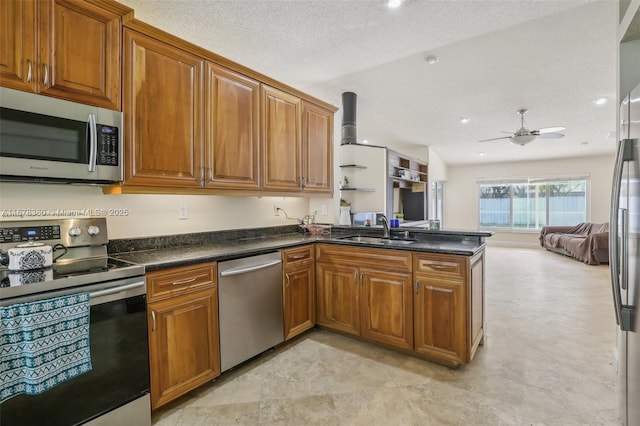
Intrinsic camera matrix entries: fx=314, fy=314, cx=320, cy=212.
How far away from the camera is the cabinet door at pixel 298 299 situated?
2.62 metres

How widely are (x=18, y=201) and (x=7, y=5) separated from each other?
99 centimetres

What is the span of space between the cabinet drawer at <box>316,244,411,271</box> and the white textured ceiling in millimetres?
1791

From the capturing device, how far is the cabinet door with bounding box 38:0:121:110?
1604 millimetres

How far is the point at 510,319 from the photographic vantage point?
323 cm

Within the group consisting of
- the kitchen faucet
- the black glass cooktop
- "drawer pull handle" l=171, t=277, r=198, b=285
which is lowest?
"drawer pull handle" l=171, t=277, r=198, b=285

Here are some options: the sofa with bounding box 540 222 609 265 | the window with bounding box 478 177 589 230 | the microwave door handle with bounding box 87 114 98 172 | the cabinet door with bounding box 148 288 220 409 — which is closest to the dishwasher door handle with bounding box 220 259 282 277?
the cabinet door with bounding box 148 288 220 409

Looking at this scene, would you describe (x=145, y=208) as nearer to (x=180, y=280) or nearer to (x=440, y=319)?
(x=180, y=280)

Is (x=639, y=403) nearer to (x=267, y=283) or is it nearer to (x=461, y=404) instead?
(x=461, y=404)

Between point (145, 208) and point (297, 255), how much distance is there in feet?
4.05

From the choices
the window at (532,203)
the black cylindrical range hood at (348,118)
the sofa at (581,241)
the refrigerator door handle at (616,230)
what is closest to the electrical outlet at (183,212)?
the black cylindrical range hood at (348,118)

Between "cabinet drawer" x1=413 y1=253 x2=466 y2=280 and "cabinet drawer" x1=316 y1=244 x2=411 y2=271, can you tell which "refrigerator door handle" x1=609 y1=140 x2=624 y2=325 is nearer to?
"cabinet drawer" x1=413 y1=253 x2=466 y2=280

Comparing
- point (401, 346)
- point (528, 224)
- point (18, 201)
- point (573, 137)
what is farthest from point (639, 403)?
point (528, 224)

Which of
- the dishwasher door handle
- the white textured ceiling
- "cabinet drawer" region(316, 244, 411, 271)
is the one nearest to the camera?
the dishwasher door handle

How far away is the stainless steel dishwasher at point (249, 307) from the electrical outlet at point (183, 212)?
2.35ft
